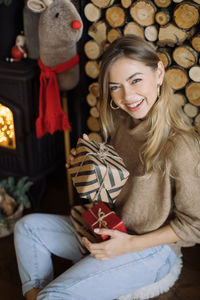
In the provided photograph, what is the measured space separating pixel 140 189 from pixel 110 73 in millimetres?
454

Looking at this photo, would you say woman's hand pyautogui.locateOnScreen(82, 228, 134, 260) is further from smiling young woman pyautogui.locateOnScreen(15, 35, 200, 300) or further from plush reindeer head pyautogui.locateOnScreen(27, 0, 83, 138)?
plush reindeer head pyautogui.locateOnScreen(27, 0, 83, 138)

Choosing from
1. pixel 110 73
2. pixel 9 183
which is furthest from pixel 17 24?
pixel 110 73

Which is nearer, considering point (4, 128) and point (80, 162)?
point (80, 162)

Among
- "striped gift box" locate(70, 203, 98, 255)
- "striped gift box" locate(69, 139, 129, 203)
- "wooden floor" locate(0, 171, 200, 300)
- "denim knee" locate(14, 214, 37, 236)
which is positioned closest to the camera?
"striped gift box" locate(69, 139, 129, 203)

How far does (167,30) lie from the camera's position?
147 centimetres

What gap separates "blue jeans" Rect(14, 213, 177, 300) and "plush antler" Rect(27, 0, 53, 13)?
1.02 m

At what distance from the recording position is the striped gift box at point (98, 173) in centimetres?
115

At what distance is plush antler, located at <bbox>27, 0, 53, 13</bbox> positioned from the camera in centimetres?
167

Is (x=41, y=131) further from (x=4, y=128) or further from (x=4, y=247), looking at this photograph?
(x=4, y=247)

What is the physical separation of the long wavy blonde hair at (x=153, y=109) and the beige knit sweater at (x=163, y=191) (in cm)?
4

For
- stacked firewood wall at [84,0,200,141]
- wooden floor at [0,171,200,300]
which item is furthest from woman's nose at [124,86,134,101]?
wooden floor at [0,171,200,300]

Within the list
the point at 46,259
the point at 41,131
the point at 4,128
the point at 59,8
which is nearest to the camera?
the point at 46,259

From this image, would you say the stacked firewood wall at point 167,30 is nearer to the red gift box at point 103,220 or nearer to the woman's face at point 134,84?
the woman's face at point 134,84

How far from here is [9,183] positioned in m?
2.03
